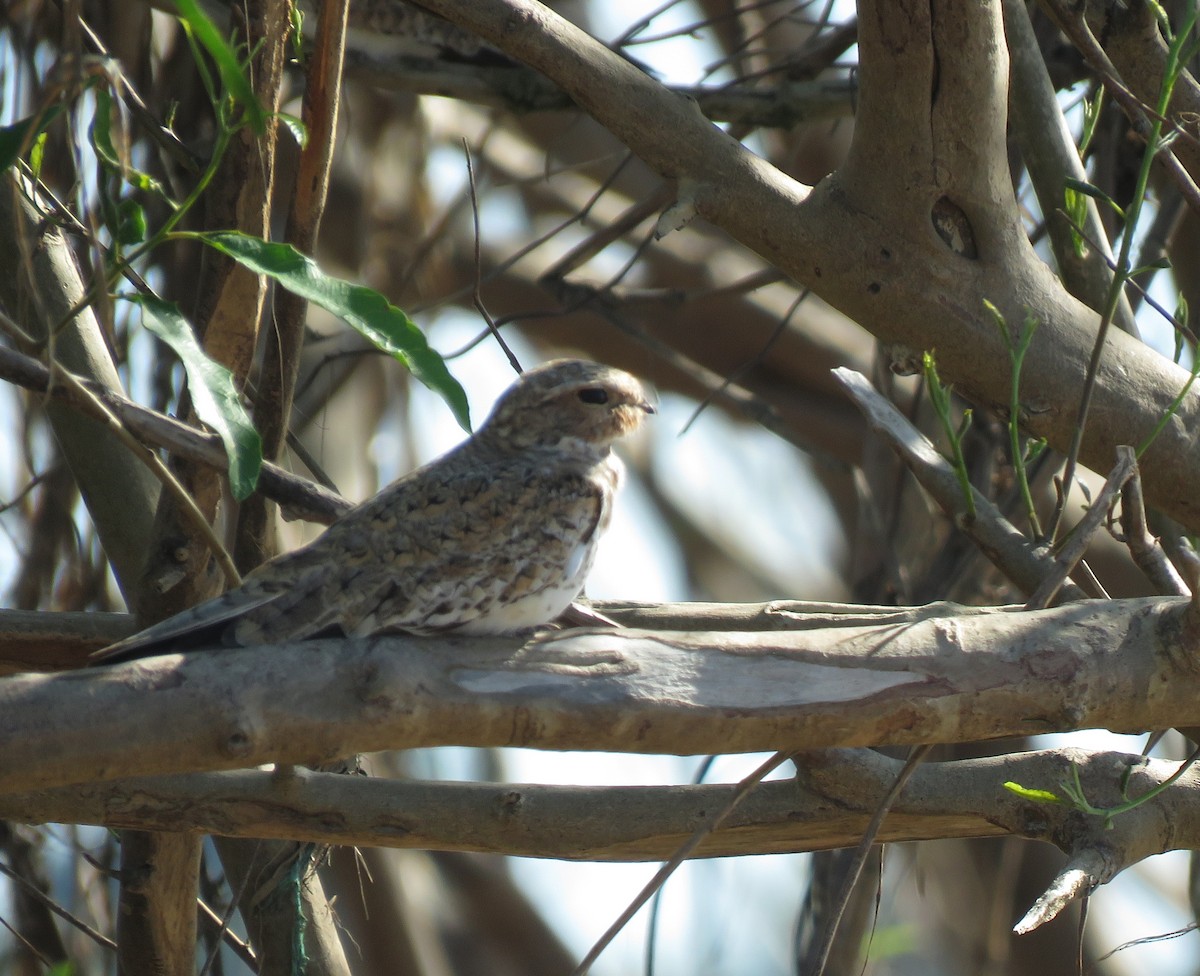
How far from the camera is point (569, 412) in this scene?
3658 millimetres

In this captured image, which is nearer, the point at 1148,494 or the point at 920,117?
the point at 920,117

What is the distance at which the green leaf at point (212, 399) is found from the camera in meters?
2.25

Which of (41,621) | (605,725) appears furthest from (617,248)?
(605,725)

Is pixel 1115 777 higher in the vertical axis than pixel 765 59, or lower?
lower

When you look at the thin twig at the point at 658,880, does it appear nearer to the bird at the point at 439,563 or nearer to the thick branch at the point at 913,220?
the bird at the point at 439,563

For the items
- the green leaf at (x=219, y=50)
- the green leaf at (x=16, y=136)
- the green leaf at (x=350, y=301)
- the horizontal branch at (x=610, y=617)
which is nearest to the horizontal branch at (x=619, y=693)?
the horizontal branch at (x=610, y=617)

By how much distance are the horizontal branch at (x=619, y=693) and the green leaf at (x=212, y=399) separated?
0.31m

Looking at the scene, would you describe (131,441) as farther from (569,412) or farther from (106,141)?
(569,412)

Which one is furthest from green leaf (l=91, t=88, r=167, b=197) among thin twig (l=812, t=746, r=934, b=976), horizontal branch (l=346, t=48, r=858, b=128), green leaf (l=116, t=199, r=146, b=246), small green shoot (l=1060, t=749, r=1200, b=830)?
horizontal branch (l=346, t=48, r=858, b=128)

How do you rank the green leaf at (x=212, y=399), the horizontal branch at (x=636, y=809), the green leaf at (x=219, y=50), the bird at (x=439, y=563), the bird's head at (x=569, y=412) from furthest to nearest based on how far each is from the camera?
1. the bird's head at (x=569, y=412)
2. the horizontal branch at (x=636, y=809)
3. the bird at (x=439, y=563)
4. the green leaf at (x=212, y=399)
5. the green leaf at (x=219, y=50)

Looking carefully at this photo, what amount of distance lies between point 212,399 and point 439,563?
77 centimetres

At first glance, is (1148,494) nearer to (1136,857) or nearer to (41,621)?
(1136,857)

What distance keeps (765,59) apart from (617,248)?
73.6 inches

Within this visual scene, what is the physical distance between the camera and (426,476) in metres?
3.28
